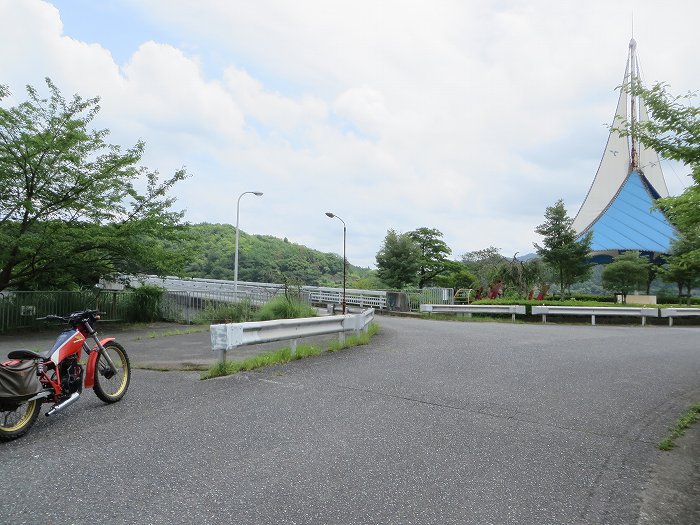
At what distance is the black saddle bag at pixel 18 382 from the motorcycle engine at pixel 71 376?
0.46 meters

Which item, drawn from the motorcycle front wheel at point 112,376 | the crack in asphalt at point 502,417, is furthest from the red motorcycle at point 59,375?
the crack in asphalt at point 502,417

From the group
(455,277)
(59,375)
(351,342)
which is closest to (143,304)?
(351,342)

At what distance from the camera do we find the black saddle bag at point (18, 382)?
3.95 m

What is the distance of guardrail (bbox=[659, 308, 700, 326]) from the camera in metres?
20.8

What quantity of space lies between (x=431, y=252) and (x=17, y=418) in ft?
156

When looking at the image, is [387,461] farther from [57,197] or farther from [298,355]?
[57,197]

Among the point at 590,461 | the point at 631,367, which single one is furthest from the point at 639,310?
the point at 590,461

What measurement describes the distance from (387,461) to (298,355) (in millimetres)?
4779

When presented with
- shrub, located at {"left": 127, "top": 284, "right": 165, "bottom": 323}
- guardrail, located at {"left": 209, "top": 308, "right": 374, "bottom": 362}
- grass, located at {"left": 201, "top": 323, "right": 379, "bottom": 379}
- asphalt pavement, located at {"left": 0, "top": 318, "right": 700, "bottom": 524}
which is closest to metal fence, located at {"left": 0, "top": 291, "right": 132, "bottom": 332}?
shrub, located at {"left": 127, "top": 284, "right": 165, "bottom": 323}

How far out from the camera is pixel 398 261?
4438 cm

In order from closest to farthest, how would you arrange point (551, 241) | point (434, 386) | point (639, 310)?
point (434, 386) < point (639, 310) < point (551, 241)

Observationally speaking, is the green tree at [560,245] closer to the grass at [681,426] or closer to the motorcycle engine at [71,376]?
the grass at [681,426]

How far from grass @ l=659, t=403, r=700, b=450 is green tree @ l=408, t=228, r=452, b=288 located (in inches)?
1737

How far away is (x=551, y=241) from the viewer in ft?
123
